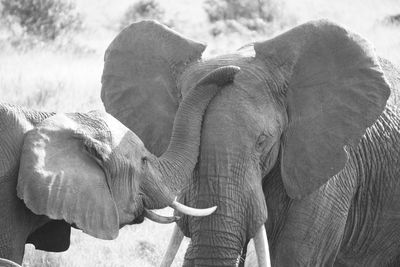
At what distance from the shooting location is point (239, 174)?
8.45 meters

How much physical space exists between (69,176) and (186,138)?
37.3 inches

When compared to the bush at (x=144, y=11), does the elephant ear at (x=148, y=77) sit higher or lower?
higher

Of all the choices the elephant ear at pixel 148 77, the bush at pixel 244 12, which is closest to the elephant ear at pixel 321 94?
the elephant ear at pixel 148 77

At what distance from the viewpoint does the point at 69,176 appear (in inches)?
293

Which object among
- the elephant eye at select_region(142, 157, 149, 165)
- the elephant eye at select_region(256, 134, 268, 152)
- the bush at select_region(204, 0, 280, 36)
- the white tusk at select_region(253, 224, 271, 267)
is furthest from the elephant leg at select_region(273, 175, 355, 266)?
the bush at select_region(204, 0, 280, 36)

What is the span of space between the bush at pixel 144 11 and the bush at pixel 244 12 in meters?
1.14

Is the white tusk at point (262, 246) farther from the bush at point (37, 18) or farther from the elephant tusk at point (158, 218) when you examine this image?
the bush at point (37, 18)

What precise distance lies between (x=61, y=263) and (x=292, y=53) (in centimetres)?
306

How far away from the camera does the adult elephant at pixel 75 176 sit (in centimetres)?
740

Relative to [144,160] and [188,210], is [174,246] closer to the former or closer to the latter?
[188,210]

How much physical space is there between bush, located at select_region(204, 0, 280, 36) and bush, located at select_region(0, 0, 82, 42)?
635 cm

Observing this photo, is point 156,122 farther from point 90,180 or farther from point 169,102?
point 90,180

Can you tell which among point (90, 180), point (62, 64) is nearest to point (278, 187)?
point (90, 180)

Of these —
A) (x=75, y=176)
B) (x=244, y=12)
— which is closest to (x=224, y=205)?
(x=75, y=176)
